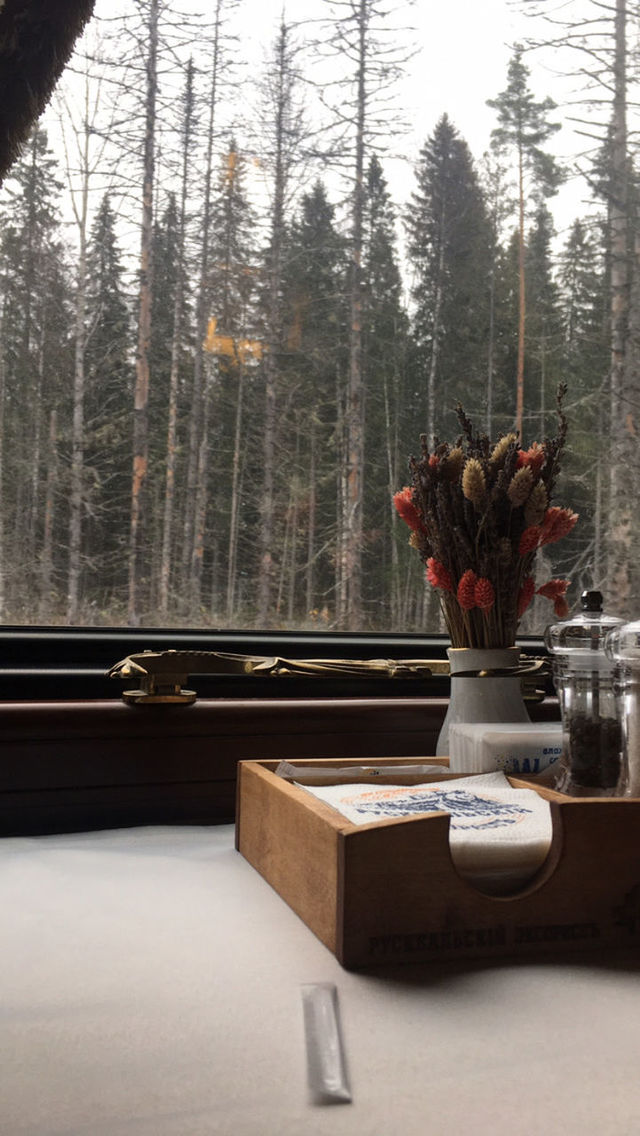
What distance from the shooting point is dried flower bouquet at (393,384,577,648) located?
0.91m

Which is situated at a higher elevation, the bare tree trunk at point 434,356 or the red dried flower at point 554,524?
the bare tree trunk at point 434,356

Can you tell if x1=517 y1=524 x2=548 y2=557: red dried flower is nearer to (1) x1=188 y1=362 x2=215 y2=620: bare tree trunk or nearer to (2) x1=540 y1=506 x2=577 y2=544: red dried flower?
(2) x1=540 y1=506 x2=577 y2=544: red dried flower

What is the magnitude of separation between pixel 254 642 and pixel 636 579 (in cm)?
76

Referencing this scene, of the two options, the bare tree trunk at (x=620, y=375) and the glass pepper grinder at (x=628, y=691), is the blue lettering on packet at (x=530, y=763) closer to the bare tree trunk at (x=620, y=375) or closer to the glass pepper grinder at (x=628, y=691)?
the glass pepper grinder at (x=628, y=691)

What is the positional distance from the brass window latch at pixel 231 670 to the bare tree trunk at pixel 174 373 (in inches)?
12.0

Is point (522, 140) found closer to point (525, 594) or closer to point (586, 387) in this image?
point (586, 387)

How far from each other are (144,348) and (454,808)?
0.95 m

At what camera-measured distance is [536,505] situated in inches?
36.1

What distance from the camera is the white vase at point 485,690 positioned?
91 cm

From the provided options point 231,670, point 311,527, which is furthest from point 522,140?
point 231,670

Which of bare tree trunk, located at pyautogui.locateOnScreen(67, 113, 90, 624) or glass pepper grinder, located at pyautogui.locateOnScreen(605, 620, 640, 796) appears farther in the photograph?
bare tree trunk, located at pyautogui.locateOnScreen(67, 113, 90, 624)

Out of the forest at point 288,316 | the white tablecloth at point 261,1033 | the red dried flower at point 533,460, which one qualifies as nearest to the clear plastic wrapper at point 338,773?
the white tablecloth at point 261,1033

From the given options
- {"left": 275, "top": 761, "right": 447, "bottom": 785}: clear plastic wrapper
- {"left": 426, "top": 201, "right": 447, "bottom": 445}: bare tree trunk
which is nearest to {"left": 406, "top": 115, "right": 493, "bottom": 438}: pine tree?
{"left": 426, "top": 201, "right": 447, "bottom": 445}: bare tree trunk

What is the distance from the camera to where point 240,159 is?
146cm
